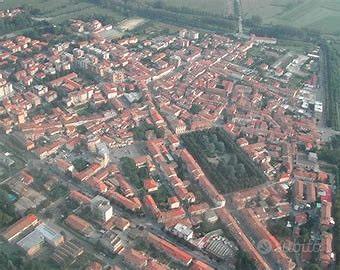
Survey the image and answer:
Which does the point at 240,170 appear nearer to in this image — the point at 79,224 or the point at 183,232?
the point at 183,232

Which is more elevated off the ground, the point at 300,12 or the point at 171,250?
the point at 300,12

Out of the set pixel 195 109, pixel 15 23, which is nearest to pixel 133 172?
pixel 195 109

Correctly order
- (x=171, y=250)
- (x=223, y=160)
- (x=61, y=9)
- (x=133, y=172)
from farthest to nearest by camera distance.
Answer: (x=61, y=9) → (x=223, y=160) → (x=133, y=172) → (x=171, y=250)

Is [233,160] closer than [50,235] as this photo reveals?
No

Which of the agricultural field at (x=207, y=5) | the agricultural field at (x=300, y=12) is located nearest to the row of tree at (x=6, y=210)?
the agricultural field at (x=207, y=5)

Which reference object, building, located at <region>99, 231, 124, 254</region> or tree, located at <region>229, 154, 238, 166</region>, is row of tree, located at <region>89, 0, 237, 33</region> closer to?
tree, located at <region>229, 154, 238, 166</region>

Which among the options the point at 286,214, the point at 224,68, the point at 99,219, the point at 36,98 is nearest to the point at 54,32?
the point at 36,98
